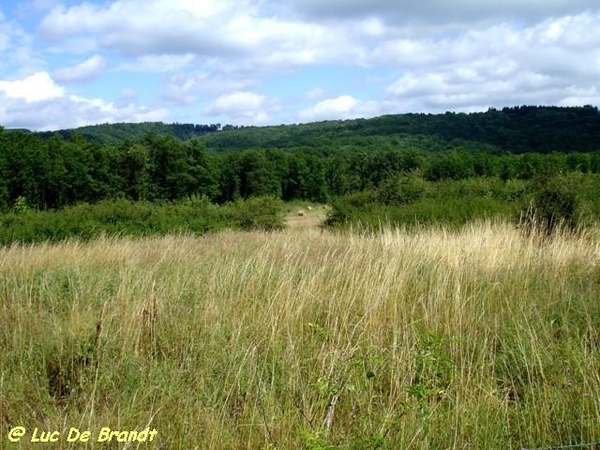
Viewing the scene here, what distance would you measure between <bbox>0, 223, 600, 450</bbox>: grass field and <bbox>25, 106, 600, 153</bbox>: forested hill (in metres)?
91.8

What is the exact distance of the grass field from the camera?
2900mm

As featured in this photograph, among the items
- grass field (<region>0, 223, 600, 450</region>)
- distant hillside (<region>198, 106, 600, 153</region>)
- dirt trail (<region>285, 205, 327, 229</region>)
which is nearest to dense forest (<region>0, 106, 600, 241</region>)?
distant hillside (<region>198, 106, 600, 153</region>)

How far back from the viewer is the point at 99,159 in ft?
221

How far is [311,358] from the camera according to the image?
3678mm

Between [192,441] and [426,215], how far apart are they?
49.6ft

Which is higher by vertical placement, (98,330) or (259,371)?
(98,330)

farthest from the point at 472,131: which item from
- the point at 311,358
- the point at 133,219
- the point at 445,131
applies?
the point at 311,358

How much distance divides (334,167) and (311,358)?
99.3m

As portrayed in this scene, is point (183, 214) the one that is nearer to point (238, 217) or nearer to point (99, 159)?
point (238, 217)

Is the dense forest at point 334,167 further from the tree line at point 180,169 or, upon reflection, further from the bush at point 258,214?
the bush at point 258,214

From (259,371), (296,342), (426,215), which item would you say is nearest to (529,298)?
(296,342)

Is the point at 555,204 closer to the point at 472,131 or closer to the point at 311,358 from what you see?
the point at 311,358

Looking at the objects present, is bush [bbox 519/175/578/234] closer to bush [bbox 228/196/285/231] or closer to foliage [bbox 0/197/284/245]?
foliage [bbox 0/197/284/245]

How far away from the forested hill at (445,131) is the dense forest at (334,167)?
49 centimetres
